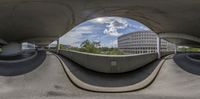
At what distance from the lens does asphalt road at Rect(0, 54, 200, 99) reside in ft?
35.8

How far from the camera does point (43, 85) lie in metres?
13.0

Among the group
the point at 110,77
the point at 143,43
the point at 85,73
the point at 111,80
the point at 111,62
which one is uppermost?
the point at 143,43

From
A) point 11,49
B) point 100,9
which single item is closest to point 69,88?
point 100,9

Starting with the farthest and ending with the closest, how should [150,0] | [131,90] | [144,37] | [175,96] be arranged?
[144,37]
[150,0]
[131,90]
[175,96]

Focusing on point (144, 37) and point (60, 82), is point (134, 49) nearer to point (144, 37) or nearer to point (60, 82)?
point (144, 37)

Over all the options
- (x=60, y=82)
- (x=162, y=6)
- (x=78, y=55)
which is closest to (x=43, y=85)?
(x=60, y=82)

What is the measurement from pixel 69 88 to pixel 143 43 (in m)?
116

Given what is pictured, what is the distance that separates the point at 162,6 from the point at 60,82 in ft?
45.4

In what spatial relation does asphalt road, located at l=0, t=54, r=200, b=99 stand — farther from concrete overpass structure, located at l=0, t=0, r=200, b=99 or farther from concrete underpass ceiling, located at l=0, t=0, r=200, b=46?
concrete underpass ceiling, located at l=0, t=0, r=200, b=46

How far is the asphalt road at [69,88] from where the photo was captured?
1091 centimetres

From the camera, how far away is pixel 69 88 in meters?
12.5

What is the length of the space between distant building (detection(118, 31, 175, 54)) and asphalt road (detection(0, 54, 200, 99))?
339 ft

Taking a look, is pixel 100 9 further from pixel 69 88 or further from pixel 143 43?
pixel 143 43

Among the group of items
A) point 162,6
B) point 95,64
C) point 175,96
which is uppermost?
point 162,6
